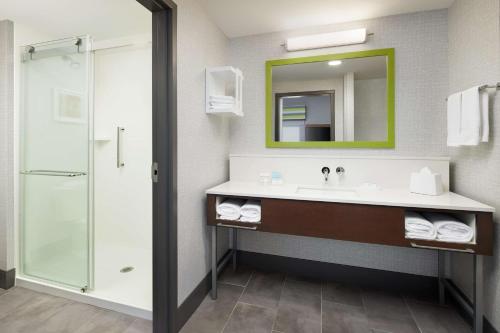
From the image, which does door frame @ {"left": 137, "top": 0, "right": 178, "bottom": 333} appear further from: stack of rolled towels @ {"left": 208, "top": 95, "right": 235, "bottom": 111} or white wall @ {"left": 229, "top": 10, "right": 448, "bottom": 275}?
white wall @ {"left": 229, "top": 10, "right": 448, "bottom": 275}

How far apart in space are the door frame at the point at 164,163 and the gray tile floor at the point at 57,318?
0.28m

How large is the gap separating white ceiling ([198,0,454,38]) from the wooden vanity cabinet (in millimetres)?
1476

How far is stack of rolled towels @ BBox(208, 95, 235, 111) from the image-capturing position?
1.87 metres

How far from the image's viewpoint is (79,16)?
197 centimetres

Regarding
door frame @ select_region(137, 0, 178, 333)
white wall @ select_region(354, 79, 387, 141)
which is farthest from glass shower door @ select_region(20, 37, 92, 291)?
white wall @ select_region(354, 79, 387, 141)

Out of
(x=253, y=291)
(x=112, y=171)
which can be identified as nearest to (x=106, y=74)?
(x=112, y=171)

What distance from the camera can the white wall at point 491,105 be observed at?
134cm

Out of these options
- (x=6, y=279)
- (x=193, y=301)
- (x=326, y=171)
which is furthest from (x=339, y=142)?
(x=6, y=279)

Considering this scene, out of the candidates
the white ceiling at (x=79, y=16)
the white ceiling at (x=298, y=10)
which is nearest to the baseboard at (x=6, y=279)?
the white ceiling at (x=79, y=16)

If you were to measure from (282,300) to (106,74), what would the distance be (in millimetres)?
2903

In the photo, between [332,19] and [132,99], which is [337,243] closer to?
[332,19]

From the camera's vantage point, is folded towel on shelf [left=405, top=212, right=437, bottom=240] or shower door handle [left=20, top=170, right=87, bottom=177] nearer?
folded towel on shelf [left=405, top=212, right=437, bottom=240]

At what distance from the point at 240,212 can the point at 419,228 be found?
112 centimetres

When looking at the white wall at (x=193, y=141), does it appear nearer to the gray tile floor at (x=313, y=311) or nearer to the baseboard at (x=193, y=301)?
the baseboard at (x=193, y=301)
